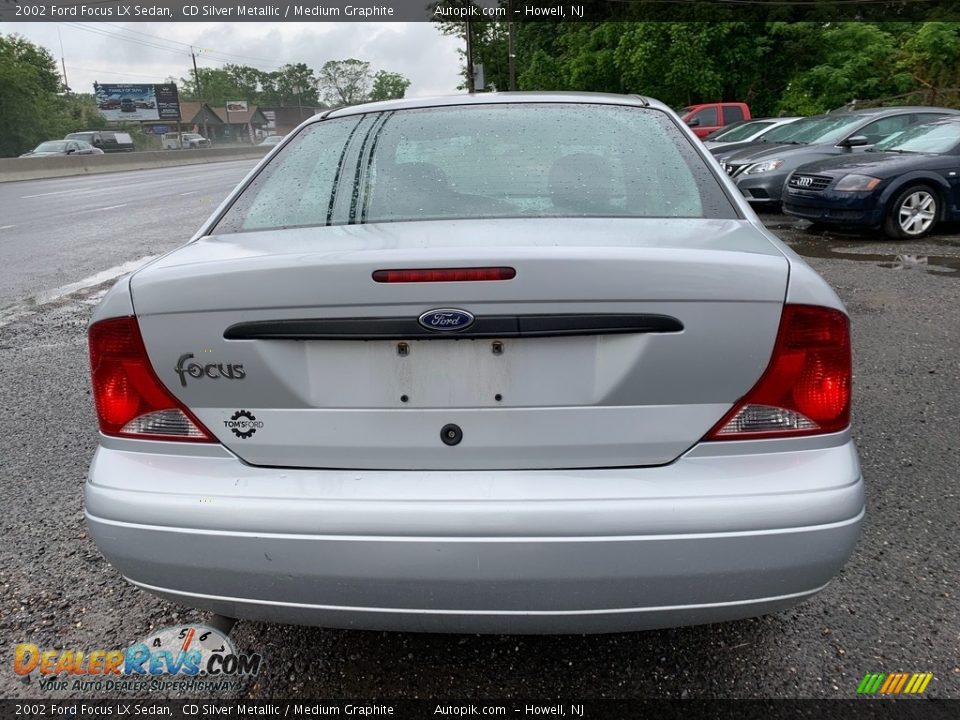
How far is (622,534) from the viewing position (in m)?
1.57

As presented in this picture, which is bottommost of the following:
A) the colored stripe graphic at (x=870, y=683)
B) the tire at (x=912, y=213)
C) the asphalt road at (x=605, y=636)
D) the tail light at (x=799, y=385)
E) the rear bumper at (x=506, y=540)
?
the asphalt road at (x=605, y=636)

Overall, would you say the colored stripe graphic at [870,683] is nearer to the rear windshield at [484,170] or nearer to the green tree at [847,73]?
the rear windshield at [484,170]

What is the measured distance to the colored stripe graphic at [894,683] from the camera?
1.96 metres

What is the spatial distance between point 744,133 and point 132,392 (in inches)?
562

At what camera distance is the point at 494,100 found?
8.82 feet

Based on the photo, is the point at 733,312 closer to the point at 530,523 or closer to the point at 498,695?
the point at 530,523

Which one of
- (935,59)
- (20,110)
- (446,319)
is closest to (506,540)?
(446,319)

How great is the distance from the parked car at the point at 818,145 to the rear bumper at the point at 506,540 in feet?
28.9

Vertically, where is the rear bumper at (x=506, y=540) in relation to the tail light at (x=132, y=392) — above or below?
below

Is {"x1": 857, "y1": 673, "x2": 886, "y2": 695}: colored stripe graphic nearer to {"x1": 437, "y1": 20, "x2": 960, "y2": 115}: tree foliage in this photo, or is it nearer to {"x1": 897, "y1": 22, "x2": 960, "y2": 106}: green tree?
{"x1": 897, "y1": 22, "x2": 960, "y2": 106}: green tree

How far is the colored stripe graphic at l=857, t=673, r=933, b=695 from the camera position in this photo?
196cm

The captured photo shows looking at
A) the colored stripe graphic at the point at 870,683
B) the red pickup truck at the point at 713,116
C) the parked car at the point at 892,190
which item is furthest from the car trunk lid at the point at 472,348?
the red pickup truck at the point at 713,116

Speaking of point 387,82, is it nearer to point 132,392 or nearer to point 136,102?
point 136,102

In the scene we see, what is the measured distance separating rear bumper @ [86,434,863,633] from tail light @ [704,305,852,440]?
2.4 inches
